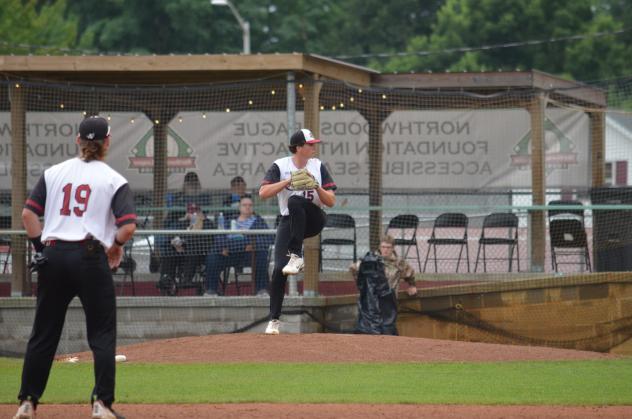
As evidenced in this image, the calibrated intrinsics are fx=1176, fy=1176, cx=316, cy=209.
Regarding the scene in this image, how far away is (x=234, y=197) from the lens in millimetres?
16922

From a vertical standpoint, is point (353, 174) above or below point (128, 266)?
above

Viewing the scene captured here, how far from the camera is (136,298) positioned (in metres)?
15.4

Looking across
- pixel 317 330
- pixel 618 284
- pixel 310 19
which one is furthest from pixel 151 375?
pixel 310 19

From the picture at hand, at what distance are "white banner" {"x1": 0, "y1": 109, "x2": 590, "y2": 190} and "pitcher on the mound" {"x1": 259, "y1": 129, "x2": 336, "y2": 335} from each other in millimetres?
6672

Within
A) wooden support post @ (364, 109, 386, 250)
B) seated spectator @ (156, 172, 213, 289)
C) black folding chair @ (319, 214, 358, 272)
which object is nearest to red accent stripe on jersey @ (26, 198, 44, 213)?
seated spectator @ (156, 172, 213, 289)

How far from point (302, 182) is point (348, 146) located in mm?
7820

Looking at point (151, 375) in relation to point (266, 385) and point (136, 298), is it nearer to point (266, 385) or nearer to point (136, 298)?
point (266, 385)

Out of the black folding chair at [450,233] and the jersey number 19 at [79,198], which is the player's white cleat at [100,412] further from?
the black folding chair at [450,233]

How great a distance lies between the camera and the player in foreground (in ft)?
23.7

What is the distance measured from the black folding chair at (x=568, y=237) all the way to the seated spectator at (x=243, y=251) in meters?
3.83

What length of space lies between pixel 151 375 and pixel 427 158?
9.06 metres

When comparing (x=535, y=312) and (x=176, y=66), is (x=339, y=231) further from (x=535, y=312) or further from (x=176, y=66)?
(x=176, y=66)

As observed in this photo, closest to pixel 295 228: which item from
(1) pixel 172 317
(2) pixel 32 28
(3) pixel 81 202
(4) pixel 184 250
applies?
(4) pixel 184 250

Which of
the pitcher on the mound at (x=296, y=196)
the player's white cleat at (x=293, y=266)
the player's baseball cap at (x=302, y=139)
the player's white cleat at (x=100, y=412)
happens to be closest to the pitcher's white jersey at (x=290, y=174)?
the pitcher on the mound at (x=296, y=196)
